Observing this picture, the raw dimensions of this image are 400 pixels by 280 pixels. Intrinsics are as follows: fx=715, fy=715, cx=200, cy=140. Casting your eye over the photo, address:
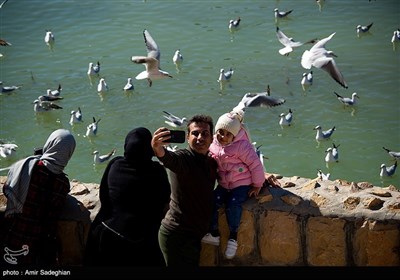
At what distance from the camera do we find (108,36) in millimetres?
21188

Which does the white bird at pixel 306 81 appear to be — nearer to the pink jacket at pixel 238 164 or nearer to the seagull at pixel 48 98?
the seagull at pixel 48 98

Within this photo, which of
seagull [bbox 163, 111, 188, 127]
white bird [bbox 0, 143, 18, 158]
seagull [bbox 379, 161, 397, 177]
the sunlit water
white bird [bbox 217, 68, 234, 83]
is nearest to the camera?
seagull [bbox 379, 161, 397, 177]

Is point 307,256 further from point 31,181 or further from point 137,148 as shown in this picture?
point 31,181

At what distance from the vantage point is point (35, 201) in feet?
16.5

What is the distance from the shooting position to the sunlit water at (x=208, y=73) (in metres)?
15.4

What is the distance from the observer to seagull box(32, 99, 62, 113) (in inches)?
649

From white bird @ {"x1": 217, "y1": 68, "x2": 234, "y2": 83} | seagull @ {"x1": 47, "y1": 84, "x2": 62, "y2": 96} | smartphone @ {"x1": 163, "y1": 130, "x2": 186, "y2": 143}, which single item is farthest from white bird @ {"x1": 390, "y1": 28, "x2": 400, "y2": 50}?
smartphone @ {"x1": 163, "y1": 130, "x2": 186, "y2": 143}

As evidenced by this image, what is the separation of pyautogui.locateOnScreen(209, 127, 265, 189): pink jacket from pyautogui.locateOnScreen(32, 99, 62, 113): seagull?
12.0 m

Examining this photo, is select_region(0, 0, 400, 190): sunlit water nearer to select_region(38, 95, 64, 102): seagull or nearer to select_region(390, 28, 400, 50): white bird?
select_region(390, 28, 400, 50): white bird

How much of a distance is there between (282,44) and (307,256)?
14.8 metres

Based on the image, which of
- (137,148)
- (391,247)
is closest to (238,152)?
(137,148)

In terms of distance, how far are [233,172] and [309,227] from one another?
2.18 ft

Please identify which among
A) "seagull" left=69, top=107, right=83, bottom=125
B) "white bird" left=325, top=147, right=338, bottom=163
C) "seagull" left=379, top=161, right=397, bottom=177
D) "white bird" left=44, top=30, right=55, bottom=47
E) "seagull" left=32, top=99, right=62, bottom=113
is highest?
"white bird" left=44, top=30, right=55, bottom=47

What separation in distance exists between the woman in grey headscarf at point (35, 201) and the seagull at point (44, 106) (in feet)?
38.0
